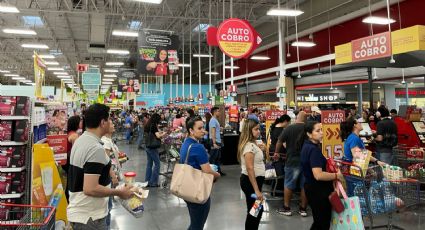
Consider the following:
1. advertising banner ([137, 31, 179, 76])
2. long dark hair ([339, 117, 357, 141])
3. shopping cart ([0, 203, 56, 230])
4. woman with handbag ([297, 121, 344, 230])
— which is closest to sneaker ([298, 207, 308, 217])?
long dark hair ([339, 117, 357, 141])

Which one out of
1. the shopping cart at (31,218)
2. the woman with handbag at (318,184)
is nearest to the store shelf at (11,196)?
the shopping cart at (31,218)

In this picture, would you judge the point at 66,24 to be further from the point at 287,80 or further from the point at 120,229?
the point at 120,229

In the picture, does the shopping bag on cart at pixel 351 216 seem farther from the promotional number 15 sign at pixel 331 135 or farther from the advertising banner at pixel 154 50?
the advertising banner at pixel 154 50

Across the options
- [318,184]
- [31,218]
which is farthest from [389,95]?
[31,218]

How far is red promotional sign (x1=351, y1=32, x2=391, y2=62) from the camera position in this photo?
672cm

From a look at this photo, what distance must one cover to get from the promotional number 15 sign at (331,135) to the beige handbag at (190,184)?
12.8 feet

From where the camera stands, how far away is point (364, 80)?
51.9 feet

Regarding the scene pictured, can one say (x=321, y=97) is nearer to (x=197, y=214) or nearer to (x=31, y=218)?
(x=197, y=214)

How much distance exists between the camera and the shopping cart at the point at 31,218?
92.6 inches

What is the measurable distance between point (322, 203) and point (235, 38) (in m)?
5.96

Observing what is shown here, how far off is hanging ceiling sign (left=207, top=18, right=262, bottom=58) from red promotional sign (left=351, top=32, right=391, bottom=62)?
8.15ft

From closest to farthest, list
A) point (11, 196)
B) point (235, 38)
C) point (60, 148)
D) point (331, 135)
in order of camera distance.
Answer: point (11, 196) < point (60, 148) < point (331, 135) < point (235, 38)

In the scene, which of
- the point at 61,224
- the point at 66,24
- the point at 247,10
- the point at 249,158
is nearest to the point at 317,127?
the point at 249,158

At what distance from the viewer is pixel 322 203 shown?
334 centimetres
